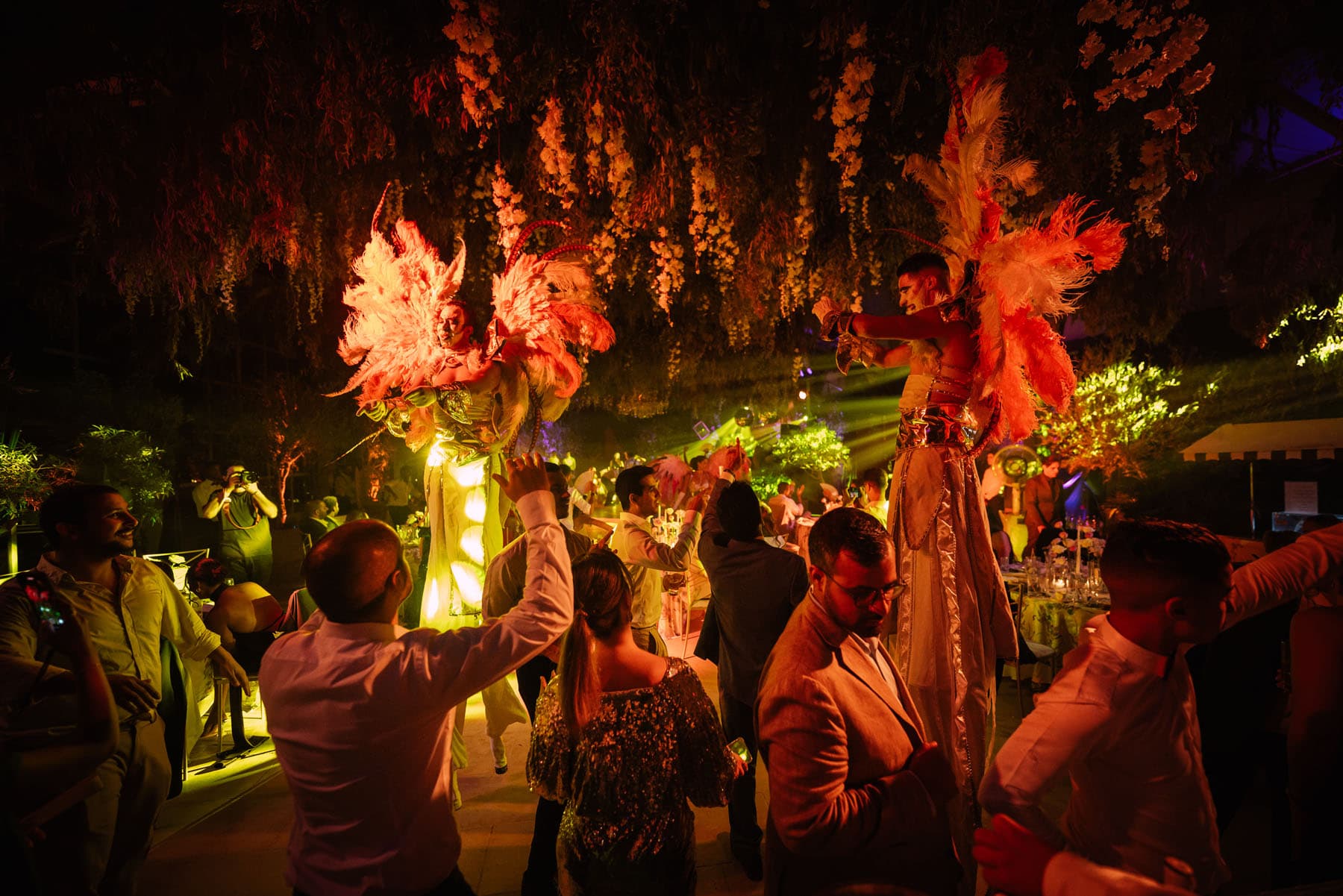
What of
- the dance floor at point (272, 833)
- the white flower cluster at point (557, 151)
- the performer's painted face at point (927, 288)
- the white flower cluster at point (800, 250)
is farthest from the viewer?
the white flower cluster at point (800, 250)

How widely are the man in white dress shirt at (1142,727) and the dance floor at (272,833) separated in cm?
220

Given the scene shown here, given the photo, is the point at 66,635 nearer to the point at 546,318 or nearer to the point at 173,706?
the point at 173,706

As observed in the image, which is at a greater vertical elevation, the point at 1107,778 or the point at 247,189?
the point at 247,189

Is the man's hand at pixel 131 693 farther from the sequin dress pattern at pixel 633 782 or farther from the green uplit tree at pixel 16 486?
the green uplit tree at pixel 16 486

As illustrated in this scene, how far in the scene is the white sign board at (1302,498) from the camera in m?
10.3

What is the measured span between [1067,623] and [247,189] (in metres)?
7.15

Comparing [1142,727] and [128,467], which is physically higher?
[128,467]

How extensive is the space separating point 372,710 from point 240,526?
728 cm

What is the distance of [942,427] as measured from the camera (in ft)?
9.63

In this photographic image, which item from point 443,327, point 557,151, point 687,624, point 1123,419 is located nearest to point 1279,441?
point 1123,419

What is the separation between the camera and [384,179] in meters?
5.58

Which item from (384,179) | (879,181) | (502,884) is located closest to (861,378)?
(879,181)

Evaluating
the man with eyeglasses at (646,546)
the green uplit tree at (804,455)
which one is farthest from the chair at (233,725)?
the green uplit tree at (804,455)

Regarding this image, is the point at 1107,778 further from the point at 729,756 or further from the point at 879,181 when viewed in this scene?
the point at 879,181
